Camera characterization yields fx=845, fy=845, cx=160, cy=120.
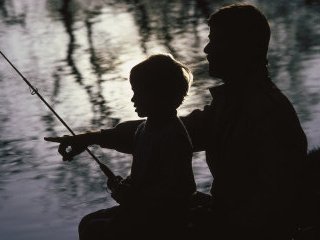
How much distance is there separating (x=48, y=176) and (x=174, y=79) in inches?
192

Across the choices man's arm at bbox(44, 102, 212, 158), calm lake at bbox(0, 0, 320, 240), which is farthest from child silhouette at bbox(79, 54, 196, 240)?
calm lake at bbox(0, 0, 320, 240)

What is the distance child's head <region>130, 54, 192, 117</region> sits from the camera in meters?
3.98

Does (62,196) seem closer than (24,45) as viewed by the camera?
Yes

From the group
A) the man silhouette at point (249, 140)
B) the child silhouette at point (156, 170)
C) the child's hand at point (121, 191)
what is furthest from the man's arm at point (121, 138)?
the child's hand at point (121, 191)

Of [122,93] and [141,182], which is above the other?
[141,182]

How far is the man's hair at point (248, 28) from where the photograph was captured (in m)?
3.54

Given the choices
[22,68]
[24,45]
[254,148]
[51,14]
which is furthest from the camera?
[51,14]

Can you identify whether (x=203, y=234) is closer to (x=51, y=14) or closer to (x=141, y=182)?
(x=141, y=182)

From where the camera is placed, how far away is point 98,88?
1380cm

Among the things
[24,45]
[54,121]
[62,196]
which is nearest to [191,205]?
[62,196]

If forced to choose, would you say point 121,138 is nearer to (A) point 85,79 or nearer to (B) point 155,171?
(B) point 155,171

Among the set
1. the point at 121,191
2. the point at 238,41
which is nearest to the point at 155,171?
the point at 121,191

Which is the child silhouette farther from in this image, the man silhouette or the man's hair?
the man's hair

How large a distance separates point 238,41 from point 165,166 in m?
0.72
